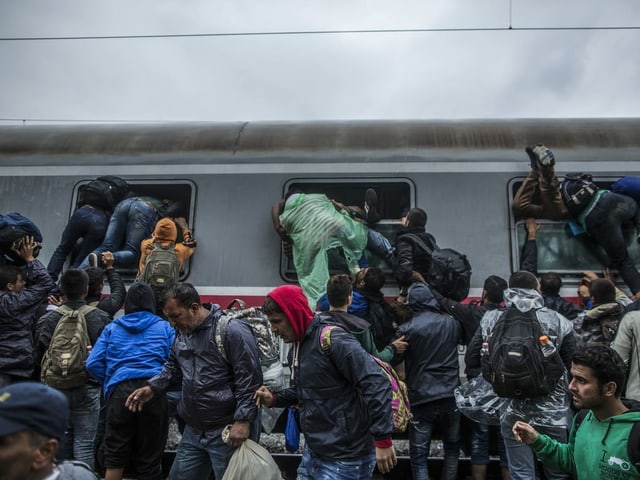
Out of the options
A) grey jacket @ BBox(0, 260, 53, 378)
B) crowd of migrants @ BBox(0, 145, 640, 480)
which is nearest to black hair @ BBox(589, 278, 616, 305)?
crowd of migrants @ BBox(0, 145, 640, 480)

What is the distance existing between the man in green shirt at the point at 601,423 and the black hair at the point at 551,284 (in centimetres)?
254

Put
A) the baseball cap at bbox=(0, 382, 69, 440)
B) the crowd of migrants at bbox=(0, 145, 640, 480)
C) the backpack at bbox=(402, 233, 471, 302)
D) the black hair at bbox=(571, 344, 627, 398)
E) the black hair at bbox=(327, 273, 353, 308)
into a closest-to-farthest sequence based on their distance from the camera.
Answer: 1. the baseball cap at bbox=(0, 382, 69, 440)
2. the black hair at bbox=(571, 344, 627, 398)
3. the crowd of migrants at bbox=(0, 145, 640, 480)
4. the black hair at bbox=(327, 273, 353, 308)
5. the backpack at bbox=(402, 233, 471, 302)

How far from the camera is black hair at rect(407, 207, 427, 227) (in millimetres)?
5176

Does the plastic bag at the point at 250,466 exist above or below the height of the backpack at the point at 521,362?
below

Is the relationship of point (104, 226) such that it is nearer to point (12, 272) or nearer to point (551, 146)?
point (12, 272)

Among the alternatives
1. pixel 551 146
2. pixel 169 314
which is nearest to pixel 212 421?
pixel 169 314

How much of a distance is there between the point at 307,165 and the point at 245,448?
3264mm

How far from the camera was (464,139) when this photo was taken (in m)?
5.84

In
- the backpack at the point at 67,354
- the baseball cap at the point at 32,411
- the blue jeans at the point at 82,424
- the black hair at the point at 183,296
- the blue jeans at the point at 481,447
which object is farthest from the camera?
the blue jeans at the point at 481,447

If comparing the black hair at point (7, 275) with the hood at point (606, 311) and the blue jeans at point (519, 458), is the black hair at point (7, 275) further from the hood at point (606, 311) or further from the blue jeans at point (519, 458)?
the hood at point (606, 311)

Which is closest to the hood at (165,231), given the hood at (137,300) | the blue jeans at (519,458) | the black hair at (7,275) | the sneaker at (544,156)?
the black hair at (7,275)

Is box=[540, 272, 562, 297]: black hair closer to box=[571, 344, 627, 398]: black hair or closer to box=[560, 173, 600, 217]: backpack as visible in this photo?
box=[560, 173, 600, 217]: backpack

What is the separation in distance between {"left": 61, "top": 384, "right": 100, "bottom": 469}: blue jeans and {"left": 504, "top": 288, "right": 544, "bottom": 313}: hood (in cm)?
313

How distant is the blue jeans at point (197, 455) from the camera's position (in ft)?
11.2
